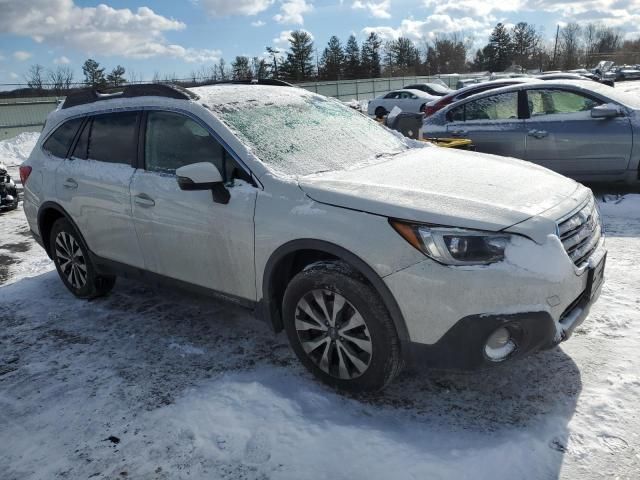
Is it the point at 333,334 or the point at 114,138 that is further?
the point at 114,138

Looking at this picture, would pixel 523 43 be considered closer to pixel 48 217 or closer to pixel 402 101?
pixel 402 101

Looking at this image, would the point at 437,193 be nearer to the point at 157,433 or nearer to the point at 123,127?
the point at 157,433

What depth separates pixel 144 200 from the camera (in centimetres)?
378

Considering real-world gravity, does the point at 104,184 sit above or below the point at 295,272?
above

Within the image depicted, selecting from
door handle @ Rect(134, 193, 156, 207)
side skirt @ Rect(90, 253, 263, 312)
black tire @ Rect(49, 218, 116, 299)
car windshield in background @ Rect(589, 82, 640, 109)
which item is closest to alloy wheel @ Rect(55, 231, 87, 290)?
black tire @ Rect(49, 218, 116, 299)

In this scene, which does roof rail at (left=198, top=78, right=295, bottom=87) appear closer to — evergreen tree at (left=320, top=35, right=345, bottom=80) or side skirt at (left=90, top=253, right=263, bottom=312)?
Answer: side skirt at (left=90, top=253, right=263, bottom=312)

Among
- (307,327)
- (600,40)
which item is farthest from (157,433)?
(600,40)

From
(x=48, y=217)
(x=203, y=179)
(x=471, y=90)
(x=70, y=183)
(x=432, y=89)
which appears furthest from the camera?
(x=432, y=89)

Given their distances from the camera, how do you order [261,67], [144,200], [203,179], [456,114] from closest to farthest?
[203,179]
[144,200]
[456,114]
[261,67]

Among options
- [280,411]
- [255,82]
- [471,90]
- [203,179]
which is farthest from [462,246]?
[471,90]

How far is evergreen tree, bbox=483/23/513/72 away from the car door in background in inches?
3599

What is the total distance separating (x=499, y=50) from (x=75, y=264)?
3708 inches

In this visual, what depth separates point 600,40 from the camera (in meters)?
99.4

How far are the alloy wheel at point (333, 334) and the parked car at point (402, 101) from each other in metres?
19.2
